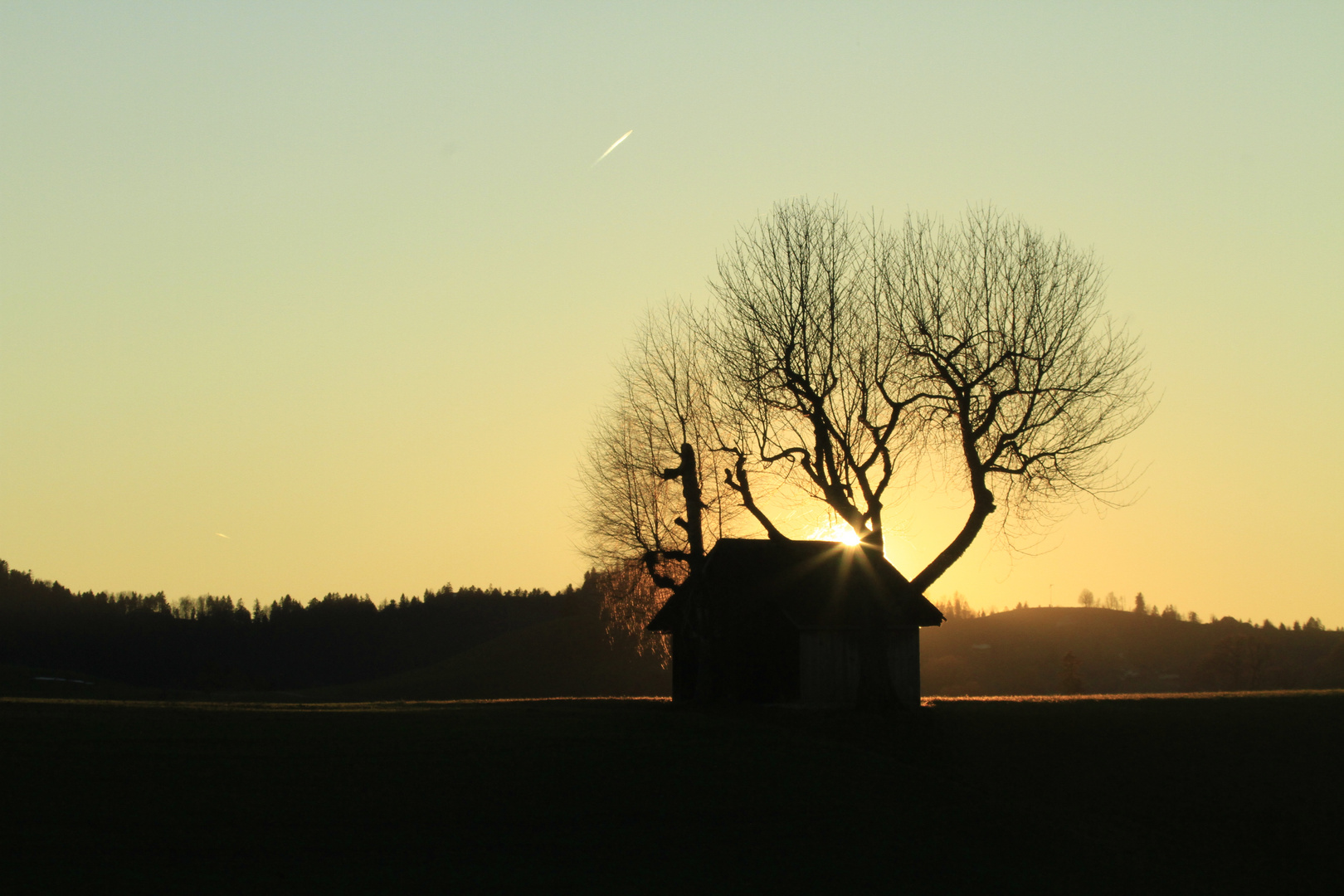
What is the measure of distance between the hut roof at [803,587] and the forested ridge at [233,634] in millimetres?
82264

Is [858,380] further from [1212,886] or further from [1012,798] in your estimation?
[1212,886]

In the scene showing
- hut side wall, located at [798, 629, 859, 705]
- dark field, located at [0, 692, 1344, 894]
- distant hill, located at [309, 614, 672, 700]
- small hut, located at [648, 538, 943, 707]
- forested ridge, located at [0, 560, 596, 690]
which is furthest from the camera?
forested ridge, located at [0, 560, 596, 690]

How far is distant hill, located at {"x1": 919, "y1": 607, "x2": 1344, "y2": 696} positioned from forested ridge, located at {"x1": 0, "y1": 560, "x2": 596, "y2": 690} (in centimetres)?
5864

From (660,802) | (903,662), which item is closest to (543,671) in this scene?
(903,662)

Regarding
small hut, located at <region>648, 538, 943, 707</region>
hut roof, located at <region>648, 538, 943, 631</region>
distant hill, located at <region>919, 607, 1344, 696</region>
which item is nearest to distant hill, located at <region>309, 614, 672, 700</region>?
distant hill, located at <region>919, 607, 1344, 696</region>

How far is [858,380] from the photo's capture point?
113 feet

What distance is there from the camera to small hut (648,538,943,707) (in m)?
37.0

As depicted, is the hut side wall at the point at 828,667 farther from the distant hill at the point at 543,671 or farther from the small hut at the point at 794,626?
the distant hill at the point at 543,671

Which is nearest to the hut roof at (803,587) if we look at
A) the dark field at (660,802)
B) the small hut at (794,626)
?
the small hut at (794,626)

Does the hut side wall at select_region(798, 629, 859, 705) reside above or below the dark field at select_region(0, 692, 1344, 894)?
above

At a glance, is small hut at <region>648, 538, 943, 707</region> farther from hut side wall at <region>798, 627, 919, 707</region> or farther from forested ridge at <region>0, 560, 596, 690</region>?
forested ridge at <region>0, 560, 596, 690</region>

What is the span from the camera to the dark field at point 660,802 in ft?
60.0

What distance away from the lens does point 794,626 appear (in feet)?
121

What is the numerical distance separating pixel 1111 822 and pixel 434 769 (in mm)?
14632
